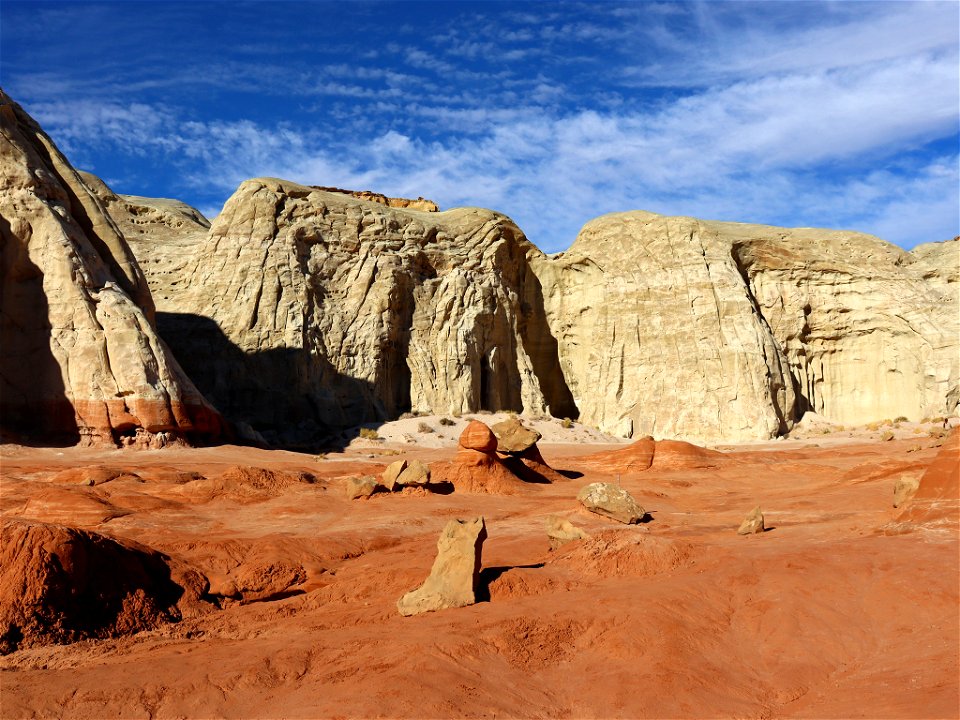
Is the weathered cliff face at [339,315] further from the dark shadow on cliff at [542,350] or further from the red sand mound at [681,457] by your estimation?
the red sand mound at [681,457]

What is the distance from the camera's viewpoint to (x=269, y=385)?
34562 millimetres

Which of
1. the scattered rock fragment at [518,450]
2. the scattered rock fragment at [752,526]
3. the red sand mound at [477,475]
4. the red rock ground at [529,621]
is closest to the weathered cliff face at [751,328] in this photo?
the scattered rock fragment at [518,450]

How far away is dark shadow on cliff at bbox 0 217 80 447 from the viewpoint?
23.4m

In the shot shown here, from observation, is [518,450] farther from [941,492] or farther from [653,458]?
[941,492]

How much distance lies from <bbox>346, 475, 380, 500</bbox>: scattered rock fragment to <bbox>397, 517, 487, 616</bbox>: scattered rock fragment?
293 inches

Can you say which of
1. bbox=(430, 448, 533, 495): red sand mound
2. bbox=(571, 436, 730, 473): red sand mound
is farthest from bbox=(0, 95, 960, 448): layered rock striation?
bbox=(571, 436, 730, 473): red sand mound

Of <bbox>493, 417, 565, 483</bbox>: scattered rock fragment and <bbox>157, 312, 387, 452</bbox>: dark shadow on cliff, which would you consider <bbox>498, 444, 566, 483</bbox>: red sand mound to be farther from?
<bbox>157, 312, 387, 452</bbox>: dark shadow on cliff

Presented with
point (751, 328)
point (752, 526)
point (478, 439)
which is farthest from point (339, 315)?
point (752, 526)

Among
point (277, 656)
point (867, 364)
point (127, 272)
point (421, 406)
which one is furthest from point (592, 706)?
point (867, 364)

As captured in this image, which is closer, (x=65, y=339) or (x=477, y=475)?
(x=477, y=475)

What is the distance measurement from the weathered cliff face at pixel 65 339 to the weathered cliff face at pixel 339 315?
8561 mm

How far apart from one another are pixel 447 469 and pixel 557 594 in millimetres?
10237

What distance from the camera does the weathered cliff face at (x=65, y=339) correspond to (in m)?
23.6

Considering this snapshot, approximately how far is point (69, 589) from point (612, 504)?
918cm
